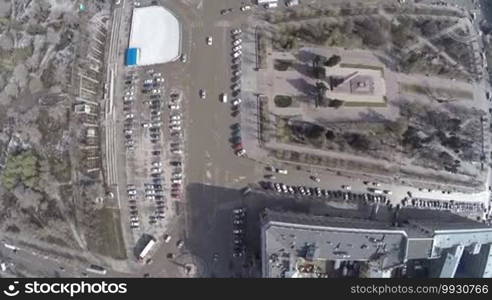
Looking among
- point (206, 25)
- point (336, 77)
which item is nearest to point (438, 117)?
point (336, 77)

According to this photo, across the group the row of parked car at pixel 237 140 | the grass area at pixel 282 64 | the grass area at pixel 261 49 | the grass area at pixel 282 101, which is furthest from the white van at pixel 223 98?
the grass area at pixel 282 64

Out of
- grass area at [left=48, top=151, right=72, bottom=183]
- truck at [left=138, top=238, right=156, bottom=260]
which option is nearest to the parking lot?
truck at [left=138, top=238, right=156, bottom=260]

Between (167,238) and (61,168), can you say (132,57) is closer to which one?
(61,168)

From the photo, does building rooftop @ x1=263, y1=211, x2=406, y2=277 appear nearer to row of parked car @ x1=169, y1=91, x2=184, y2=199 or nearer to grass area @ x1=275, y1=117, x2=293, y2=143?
grass area @ x1=275, y1=117, x2=293, y2=143

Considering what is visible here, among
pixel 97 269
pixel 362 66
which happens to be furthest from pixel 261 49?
pixel 97 269

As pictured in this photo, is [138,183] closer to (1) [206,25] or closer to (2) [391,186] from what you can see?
(1) [206,25]
